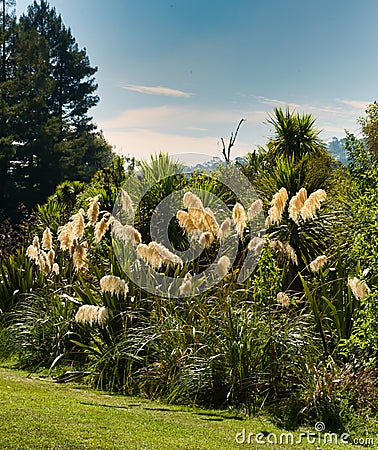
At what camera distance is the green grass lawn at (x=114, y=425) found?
4250 mm

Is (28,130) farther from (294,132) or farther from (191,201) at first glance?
(191,201)

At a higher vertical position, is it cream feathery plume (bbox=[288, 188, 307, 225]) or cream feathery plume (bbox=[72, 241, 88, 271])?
cream feathery plume (bbox=[288, 188, 307, 225])

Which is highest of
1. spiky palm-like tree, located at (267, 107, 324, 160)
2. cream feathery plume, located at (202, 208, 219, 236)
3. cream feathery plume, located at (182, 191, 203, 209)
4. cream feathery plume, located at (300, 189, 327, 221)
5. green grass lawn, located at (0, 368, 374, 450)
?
spiky palm-like tree, located at (267, 107, 324, 160)

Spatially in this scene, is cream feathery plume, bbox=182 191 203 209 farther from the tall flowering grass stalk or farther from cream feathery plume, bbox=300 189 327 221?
the tall flowering grass stalk

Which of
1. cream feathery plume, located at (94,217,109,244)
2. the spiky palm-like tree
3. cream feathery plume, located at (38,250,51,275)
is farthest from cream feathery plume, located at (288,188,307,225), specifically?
the spiky palm-like tree

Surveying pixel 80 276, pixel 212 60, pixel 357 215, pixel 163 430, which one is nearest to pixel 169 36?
pixel 212 60

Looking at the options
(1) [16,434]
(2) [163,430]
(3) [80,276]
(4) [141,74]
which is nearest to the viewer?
(1) [16,434]

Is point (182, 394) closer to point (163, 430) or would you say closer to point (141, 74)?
point (163, 430)

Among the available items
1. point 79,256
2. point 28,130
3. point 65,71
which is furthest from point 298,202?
point 65,71

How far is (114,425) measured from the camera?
4676 mm

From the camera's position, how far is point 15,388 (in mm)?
5816

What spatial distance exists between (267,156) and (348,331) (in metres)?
9.85

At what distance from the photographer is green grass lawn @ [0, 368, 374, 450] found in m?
4.25

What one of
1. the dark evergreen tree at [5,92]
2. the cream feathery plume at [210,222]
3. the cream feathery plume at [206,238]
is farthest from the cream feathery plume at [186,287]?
the dark evergreen tree at [5,92]
